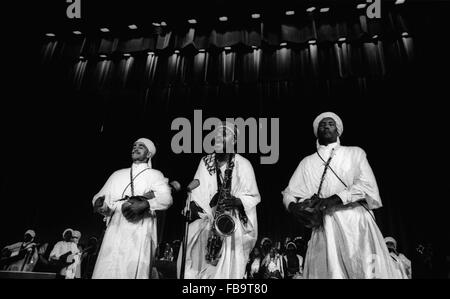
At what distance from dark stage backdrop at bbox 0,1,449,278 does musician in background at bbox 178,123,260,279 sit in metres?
2.64

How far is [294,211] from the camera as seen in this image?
3572 mm

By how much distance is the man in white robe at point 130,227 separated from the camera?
3871mm

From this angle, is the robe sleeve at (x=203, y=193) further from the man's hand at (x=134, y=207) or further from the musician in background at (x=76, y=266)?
the musician in background at (x=76, y=266)

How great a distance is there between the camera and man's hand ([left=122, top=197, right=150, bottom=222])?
12.8 feet

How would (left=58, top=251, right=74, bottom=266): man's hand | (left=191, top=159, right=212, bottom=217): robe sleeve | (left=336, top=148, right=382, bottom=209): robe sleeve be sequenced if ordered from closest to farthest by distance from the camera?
(left=336, top=148, right=382, bottom=209): robe sleeve < (left=191, top=159, right=212, bottom=217): robe sleeve < (left=58, top=251, right=74, bottom=266): man's hand

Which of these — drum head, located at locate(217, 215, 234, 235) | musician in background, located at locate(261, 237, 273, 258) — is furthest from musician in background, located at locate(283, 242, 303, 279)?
drum head, located at locate(217, 215, 234, 235)

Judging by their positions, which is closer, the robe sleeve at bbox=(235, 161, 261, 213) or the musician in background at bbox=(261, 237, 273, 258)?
the robe sleeve at bbox=(235, 161, 261, 213)

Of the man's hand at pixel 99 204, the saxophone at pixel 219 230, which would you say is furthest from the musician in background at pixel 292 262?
the man's hand at pixel 99 204

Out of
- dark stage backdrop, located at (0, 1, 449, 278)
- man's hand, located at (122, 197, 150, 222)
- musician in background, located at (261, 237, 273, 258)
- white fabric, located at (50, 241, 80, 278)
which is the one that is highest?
dark stage backdrop, located at (0, 1, 449, 278)

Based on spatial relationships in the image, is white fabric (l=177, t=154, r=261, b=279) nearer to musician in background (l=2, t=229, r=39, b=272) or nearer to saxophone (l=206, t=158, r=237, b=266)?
saxophone (l=206, t=158, r=237, b=266)

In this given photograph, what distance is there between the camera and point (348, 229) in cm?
335

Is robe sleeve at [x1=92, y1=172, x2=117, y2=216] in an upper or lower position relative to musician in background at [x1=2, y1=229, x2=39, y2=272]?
upper

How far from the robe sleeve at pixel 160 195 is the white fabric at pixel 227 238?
442 millimetres

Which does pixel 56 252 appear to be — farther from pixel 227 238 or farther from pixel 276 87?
pixel 276 87
